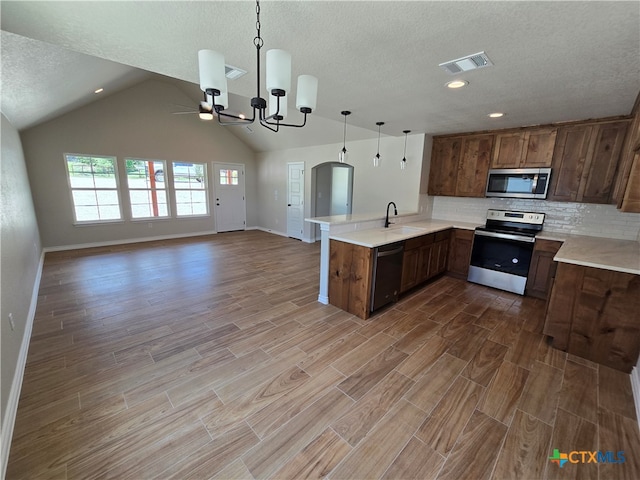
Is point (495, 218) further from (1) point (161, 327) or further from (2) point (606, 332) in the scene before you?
(1) point (161, 327)

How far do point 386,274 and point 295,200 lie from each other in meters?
4.58

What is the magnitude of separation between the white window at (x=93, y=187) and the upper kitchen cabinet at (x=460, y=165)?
7.03m

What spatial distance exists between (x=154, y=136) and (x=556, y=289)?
814 centimetres

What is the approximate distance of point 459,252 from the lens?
4379 millimetres

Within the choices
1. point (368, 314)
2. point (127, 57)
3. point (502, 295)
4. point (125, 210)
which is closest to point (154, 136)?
point (125, 210)

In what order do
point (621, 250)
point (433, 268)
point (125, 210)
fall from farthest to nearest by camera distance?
point (125, 210) < point (433, 268) < point (621, 250)

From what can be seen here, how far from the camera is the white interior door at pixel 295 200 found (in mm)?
7031

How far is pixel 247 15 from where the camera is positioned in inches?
58.2

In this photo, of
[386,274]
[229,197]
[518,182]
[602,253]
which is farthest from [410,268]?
[229,197]

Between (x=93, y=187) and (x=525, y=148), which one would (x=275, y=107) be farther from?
(x=93, y=187)

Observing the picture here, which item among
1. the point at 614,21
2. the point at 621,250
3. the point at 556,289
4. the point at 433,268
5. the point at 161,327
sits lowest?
the point at 161,327

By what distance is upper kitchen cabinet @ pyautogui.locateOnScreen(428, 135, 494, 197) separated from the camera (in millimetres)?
4219

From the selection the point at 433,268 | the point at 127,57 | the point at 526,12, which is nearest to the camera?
the point at 526,12

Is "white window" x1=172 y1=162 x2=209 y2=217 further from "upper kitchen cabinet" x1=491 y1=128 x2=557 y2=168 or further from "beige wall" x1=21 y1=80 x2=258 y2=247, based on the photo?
"upper kitchen cabinet" x1=491 y1=128 x2=557 y2=168
